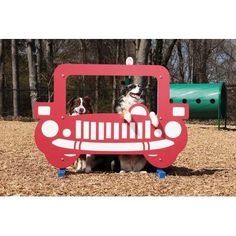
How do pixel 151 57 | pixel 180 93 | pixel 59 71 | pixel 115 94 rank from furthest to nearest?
pixel 180 93 → pixel 151 57 → pixel 115 94 → pixel 59 71

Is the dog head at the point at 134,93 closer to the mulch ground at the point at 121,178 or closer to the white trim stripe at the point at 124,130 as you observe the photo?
A: the white trim stripe at the point at 124,130

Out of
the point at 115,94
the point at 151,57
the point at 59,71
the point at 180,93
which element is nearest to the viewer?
Answer: the point at 59,71

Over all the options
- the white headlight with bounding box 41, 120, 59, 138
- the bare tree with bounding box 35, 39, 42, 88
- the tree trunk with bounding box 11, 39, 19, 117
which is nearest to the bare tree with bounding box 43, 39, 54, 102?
the bare tree with bounding box 35, 39, 42, 88

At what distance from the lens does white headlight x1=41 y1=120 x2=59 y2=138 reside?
5.90m

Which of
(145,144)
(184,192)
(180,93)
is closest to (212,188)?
(184,192)

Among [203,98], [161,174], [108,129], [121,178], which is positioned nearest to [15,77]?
[203,98]

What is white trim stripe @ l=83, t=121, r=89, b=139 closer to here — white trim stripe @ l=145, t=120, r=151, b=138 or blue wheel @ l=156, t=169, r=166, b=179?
white trim stripe @ l=145, t=120, r=151, b=138

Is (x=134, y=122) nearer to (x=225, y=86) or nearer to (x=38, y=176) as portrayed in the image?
(x=38, y=176)

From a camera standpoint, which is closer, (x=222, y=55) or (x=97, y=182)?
(x=97, y=182)

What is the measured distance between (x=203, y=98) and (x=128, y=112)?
13.1 ft

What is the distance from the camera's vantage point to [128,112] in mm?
5863

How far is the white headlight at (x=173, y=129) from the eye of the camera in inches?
232

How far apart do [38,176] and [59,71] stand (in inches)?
45.8

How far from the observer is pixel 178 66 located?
27.3ft
